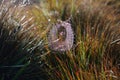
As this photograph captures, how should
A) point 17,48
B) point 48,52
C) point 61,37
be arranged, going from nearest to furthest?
point 17,48, point 48,52, point 61,37

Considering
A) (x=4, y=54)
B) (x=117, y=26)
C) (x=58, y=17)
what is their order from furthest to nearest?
(x=58, y=17)
(x=117, y=26)
(x=4, y=54)

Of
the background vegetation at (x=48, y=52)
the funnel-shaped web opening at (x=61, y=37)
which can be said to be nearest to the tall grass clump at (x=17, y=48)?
the background vegetation at (x=48, y=52)

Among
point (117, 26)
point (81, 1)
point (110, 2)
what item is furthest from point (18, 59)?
point (110, 2)

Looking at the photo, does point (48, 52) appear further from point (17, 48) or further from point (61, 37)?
point (61, 37)

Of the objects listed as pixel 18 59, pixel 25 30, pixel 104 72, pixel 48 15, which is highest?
pixel 48 15

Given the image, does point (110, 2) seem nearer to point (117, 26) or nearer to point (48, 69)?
point (117, 26)

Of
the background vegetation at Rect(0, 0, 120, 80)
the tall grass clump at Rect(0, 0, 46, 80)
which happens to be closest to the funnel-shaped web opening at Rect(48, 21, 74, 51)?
the background vegetation at Rect(0, 0, 120, 80)

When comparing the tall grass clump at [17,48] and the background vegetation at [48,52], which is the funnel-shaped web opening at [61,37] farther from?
the tall grass clump at [17,48]

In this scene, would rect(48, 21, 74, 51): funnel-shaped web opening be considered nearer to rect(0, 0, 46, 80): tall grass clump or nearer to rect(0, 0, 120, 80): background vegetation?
rect(0, 0, 120, 80): background vegetation

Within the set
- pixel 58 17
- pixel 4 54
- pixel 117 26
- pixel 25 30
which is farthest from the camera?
pixel 58 17

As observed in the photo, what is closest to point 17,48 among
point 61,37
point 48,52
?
point 48,52

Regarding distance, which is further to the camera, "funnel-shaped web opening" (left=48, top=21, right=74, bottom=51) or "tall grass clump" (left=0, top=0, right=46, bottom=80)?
"funnel-shaped web opening" (left=48, top=21, right=74, bottom=51)
